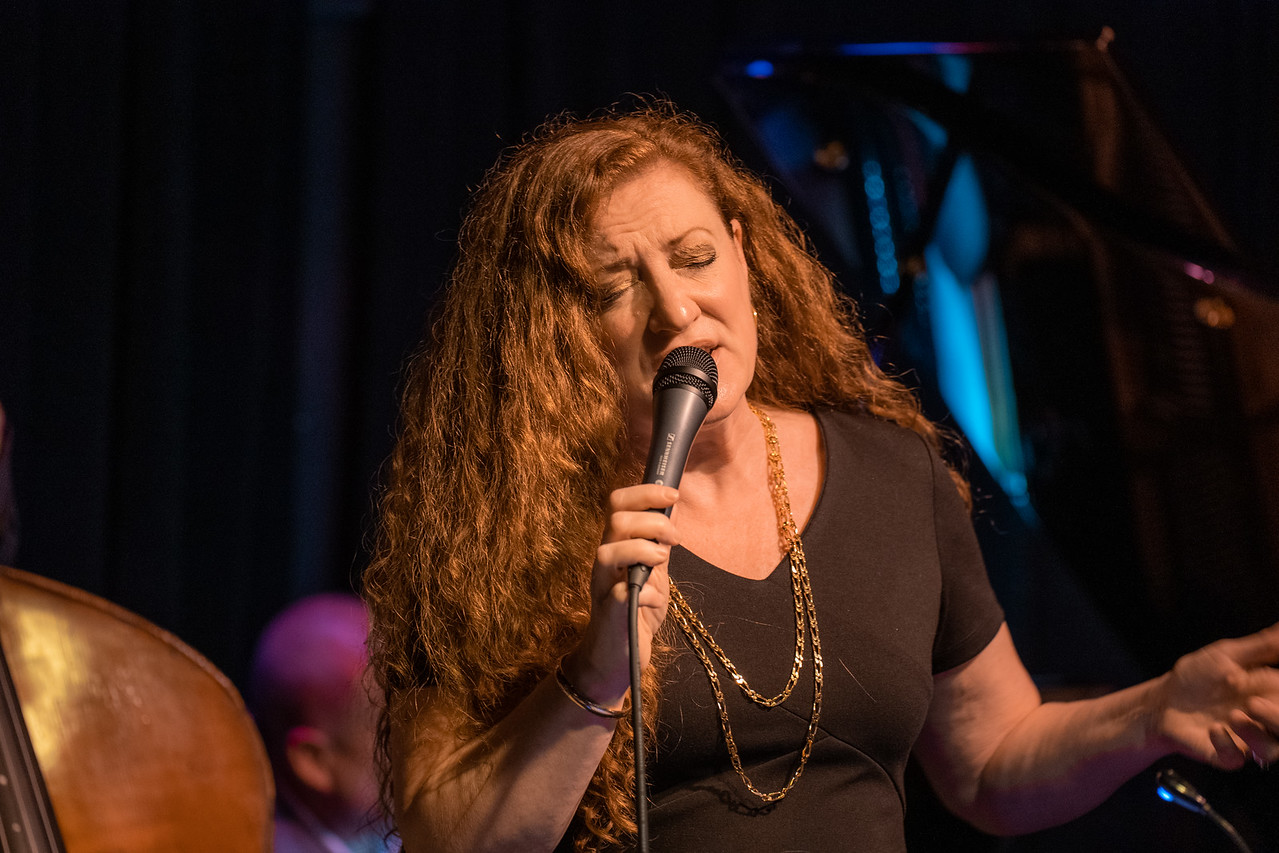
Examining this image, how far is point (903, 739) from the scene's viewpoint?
49.1 inches

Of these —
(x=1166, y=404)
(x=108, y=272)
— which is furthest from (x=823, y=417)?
(x=108, y=272)

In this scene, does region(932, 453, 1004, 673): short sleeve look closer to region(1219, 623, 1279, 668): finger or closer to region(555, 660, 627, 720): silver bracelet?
region(1219, 623, 1279, 668): finger

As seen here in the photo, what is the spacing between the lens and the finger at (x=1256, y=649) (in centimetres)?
112

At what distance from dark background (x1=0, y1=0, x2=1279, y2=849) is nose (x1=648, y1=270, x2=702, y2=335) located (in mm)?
715

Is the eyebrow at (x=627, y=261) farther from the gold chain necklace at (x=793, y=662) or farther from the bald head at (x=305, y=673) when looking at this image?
the bald head at (x=305, y=673)

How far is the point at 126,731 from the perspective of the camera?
4.41 feet

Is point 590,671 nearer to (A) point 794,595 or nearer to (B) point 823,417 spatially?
(A) point 794,595

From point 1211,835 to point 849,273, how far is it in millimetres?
1796

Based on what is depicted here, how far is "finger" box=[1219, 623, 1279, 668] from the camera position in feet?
3.66

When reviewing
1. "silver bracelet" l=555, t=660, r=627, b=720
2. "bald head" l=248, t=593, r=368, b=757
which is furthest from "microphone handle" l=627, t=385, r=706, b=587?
"bald head" l=248, t=593, r=368, b=757

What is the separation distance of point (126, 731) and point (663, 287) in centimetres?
84

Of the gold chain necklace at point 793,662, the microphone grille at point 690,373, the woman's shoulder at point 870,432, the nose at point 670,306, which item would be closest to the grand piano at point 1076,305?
the woman's shoulder at point 870,432

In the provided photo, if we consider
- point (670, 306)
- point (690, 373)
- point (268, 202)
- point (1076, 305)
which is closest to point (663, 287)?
point (670, 306)

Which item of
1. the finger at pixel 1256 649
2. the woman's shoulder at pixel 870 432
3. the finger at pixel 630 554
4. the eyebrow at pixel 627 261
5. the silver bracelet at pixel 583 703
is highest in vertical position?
the eyebrow at pixel 627 261
